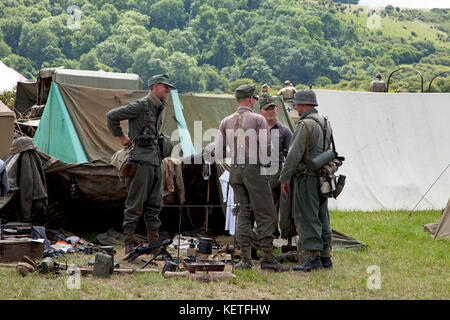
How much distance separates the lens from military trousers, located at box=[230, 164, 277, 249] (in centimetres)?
564

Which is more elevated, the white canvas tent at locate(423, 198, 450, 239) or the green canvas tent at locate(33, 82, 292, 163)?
the green canvas tent at locate(33, 82, 292, 163)

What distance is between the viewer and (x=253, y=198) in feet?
18.5

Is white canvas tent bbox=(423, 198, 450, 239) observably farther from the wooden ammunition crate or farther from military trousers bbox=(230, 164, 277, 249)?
the wooden ammunition crate

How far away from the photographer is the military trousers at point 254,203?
5.64 meters

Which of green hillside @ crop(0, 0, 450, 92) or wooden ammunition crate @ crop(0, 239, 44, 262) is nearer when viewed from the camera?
wooden ammunition crate @ crop(0, 239, 44, 262)

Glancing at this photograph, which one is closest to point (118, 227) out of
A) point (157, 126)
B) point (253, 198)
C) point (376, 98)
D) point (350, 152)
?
point (157, 126)

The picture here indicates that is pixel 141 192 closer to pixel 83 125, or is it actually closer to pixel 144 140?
pixel 144 140

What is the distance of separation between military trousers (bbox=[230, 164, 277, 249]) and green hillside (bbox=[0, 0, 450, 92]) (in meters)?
50.1

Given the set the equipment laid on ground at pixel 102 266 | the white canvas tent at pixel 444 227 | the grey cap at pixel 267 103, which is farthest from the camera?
the white canvas tent at pixel 444 227

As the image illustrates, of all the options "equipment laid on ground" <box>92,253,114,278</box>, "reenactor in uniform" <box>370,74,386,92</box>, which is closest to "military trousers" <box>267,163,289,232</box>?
"equipment laid on ground" <box>92,253,114,278</box>

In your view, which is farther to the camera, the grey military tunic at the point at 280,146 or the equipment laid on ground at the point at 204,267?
the grey military tunic at the point at 280,146

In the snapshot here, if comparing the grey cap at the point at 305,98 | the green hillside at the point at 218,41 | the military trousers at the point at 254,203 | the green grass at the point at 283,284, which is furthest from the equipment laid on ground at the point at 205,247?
the green hillside at the point at 218,41

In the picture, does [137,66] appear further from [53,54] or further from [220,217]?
[220,217]

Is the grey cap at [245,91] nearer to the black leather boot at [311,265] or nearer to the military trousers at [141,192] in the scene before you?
the military trousers at [141,192]
